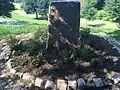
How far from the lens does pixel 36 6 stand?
170ft

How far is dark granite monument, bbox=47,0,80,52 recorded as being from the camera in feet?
37.1

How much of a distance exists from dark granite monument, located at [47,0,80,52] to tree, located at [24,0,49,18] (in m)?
35.5

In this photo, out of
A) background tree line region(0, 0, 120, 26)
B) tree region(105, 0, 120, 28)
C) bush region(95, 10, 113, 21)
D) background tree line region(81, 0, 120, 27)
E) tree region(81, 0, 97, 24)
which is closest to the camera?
tree region(105, 0, 120, 28)

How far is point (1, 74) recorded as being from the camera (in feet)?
35.4

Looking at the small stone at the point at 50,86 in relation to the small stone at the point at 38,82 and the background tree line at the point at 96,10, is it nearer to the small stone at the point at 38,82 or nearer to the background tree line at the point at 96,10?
the small stone at the point at 38,82

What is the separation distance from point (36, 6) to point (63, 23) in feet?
134

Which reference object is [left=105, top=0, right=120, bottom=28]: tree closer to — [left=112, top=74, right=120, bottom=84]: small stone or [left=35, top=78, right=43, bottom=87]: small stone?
[left=112, top=74, right=120, bottom=84]: small stone

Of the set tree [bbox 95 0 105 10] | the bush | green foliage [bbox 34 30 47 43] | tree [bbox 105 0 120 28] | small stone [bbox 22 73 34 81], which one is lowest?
the bush

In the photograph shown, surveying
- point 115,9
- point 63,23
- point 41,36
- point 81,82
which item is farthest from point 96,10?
point 81,82

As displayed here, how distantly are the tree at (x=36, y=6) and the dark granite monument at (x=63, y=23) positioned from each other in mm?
35453

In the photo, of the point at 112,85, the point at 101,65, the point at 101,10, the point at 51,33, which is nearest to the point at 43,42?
the point at 51,33

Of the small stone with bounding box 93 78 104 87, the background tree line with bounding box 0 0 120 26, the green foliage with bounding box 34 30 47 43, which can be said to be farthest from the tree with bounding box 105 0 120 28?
the small stone with bounding box 93 78 104 87

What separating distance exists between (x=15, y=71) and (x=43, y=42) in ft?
6.74

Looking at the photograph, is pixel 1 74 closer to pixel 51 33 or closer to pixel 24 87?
pixel 24 87
